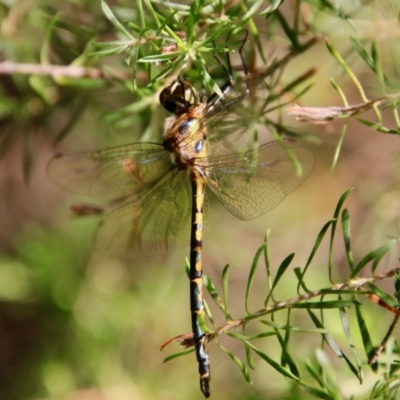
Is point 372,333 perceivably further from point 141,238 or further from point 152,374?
point 152,374

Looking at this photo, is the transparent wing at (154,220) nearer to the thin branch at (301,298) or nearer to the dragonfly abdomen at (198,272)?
the dragonfly abdomen at (198,272)

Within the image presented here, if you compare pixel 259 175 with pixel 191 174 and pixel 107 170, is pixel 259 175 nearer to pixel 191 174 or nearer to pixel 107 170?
pixel 191 174

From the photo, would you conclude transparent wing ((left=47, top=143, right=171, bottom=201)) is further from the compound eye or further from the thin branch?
the thin branch

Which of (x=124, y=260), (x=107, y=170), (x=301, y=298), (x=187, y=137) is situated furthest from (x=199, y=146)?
(x=124, y=260)

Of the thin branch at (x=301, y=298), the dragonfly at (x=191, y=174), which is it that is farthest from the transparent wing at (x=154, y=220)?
the thin branch at (x=301, y=298)

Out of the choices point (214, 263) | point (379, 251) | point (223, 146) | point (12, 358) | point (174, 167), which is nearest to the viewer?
point (379, 251)

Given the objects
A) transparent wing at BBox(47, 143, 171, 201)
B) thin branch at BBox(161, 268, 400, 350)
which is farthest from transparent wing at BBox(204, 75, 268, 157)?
thin branch at BBox(161, 268, 400, 350)

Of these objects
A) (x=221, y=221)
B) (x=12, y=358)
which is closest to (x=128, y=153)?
(x=221, y=221)
